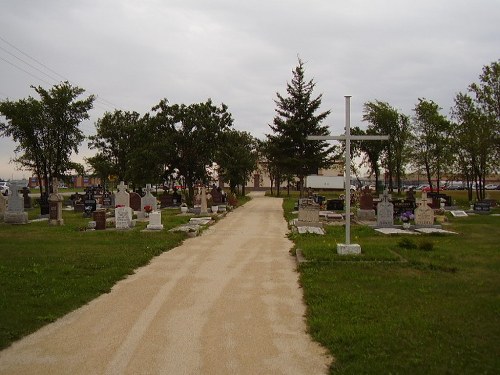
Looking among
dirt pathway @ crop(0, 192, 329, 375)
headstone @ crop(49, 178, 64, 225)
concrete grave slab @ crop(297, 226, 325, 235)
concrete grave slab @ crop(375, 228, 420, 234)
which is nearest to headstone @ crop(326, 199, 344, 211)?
concrete grave slab @ crop(375, 228, 420, 234)

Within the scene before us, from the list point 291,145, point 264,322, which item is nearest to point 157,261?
point 264,322

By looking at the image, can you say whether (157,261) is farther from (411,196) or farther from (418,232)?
(411,196)

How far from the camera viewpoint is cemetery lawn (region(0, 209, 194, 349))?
6570mm

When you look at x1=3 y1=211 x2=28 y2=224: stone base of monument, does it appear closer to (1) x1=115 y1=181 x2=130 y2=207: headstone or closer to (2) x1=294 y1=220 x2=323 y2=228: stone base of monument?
(1) x1=115 y1=181 x2=130 y2=207: headstone

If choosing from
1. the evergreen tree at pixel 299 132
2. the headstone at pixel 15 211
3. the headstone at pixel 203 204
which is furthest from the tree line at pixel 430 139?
the headstone at pixel 15 211

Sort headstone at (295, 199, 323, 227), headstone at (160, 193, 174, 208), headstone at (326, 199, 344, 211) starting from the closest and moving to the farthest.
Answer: headstone at (295, 199, 323, 227) → headstone at (326, 199, 344, 211) → headstone at (160, 193, 174, 208)

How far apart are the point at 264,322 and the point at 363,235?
35.1ft

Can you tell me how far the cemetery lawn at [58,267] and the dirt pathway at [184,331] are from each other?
1.00 feet

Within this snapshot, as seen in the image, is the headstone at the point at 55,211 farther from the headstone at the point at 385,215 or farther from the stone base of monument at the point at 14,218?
the headstone at the point at 385,215

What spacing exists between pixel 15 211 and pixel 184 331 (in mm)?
18298

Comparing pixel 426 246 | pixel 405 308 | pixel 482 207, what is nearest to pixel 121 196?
pixel 426 246

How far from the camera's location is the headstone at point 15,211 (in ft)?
69.5

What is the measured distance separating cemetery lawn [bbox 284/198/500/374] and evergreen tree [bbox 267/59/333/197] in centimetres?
2185

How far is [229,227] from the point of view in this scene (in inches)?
774
